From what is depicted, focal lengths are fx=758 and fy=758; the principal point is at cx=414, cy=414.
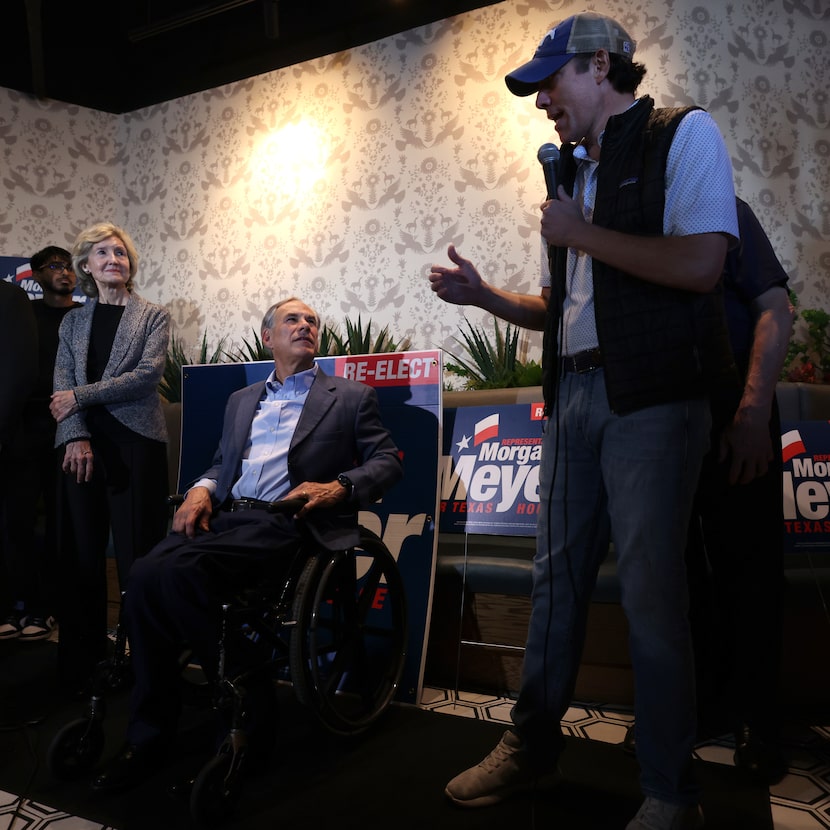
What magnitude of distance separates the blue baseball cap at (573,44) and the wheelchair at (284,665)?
1185 mm

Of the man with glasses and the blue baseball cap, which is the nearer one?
the blue baseball cap

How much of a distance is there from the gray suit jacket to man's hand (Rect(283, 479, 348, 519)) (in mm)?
60

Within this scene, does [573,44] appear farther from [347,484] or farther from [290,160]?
[290,160]

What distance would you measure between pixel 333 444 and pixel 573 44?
4.30 feet

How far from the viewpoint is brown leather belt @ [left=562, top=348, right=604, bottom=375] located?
5.02 ft

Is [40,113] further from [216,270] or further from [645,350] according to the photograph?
[645,350]

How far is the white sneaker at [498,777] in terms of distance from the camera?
1.71 meters

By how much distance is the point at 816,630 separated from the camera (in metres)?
2.31

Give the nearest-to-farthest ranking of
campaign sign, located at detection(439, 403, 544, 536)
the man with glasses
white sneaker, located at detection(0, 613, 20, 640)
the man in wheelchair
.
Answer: the man in wheelchair, campaign sign, located at detection(439, 403, 544, 536), the man with glasses, white sneaker, located at detection(0, 613, 20, 640)

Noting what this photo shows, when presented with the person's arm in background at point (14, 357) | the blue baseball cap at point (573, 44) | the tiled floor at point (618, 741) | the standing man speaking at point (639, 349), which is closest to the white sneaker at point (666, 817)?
the standing man speaking at point (639, 349)

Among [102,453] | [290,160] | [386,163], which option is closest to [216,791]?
[102,453]

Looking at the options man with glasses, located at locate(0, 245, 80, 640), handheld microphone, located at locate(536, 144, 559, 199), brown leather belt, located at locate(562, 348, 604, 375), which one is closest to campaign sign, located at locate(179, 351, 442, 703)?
man with glasses, located at locate(0, 245, 80, 640)

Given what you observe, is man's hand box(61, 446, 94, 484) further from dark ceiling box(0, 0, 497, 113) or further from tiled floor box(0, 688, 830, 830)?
dark ceiling box(0, 0, 497, 113)

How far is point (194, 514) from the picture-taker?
2.16 meters
